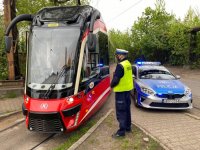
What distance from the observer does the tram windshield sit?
6461 millimetres

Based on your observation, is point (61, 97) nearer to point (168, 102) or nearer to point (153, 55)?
point (168, 102)

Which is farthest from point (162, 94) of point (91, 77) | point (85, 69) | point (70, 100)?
point (70, 100)

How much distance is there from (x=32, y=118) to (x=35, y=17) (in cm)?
291

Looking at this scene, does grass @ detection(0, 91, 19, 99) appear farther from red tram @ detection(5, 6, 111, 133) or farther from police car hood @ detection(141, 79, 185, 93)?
police car hood @ detection(141, 79, 185, 93)

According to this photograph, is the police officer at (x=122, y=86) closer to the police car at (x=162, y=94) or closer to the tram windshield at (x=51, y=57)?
the tram windshield at (x=51, y=57)

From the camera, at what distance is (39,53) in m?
6.77

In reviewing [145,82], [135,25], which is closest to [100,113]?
[145,82]

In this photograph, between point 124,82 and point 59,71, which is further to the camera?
point 59,71

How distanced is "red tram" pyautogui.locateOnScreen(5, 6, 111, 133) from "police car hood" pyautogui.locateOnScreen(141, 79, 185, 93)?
2.54 metres

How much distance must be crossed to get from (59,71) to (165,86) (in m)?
4.10

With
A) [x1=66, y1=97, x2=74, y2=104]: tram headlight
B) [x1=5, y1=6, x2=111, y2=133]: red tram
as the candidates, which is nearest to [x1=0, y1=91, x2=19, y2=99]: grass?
[x1=5, y1=6, x2=111, y2=133]: red tram

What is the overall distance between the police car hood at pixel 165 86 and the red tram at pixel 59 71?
254 cm

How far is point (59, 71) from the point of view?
6.51 metres

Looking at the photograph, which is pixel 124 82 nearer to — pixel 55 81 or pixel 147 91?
pixel 55 81
